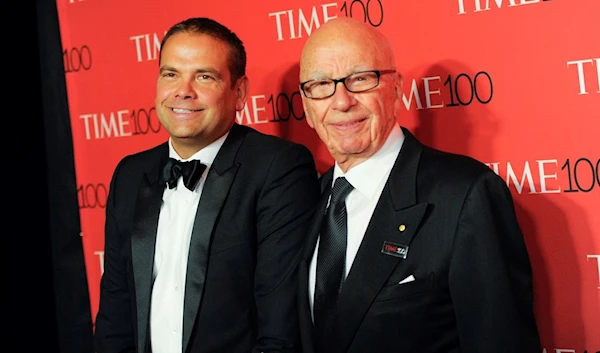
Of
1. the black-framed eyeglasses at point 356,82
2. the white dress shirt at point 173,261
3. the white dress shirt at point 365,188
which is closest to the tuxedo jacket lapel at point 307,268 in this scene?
the white dress shirt at point 365,188

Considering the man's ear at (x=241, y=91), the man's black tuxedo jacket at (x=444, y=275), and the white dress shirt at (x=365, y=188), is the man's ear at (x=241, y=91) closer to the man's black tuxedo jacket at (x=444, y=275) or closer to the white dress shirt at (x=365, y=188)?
the white dress shirt at (x=365, y=188)

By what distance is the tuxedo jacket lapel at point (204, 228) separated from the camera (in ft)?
8.40

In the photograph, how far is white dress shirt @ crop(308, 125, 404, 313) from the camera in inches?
90.4

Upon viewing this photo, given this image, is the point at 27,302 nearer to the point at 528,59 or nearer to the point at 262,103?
the point at 262,103

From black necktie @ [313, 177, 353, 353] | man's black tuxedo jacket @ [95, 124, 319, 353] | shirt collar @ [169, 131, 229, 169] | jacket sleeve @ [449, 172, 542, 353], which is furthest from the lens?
shirt collar @ [169, 131, 229, 169]

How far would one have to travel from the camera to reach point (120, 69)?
3.58 meters

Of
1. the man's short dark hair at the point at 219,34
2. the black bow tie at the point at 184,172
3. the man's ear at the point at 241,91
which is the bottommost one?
the black bow tie at the point at 184,172

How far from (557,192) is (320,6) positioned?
3.29ft

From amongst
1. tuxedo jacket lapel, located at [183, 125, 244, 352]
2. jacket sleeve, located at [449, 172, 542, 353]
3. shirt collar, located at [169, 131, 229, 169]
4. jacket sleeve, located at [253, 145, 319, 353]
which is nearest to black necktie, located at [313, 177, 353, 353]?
jacket sleeve, located at [253, 145, 319, 353]

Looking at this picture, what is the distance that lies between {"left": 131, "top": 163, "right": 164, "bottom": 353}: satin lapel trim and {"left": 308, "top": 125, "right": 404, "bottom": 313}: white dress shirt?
0.56m

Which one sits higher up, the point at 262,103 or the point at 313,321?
the point at 262,103

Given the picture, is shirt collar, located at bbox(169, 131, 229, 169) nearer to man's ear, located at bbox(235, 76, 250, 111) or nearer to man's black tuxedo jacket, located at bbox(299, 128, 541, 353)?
man's ear, located at bbox(235, 76, 250, 111)

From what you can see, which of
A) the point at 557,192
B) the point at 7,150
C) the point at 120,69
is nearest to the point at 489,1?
the point at 557,192

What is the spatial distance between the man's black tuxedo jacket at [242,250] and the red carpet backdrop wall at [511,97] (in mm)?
474
